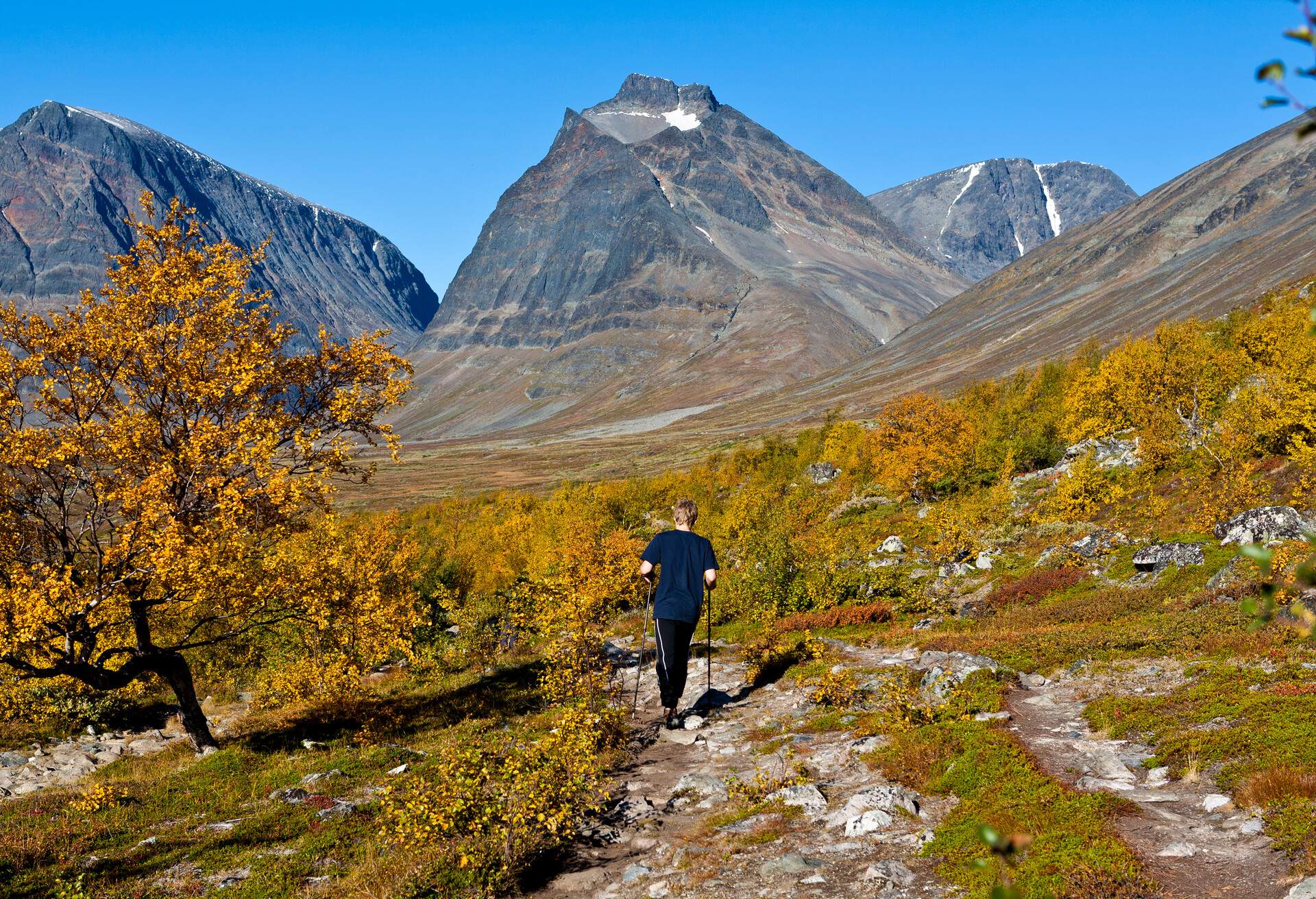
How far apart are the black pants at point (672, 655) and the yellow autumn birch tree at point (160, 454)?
277 inches

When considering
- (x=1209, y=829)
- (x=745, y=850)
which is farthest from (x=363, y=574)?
(x=1209, y=829)

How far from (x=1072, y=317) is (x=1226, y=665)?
185776 millimetres

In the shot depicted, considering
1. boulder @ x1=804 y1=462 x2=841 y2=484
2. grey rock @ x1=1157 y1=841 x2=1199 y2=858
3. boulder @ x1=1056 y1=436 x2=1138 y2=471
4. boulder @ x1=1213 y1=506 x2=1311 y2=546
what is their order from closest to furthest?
grey rock @ x1=1157 y1=841 x2=1199 y2=858 < boulder @ x1=1213 y1=506 x2=1311 y2=546 < boulder @ x1=1056 y1=436 x2=1138 y2=471 < boulder @ x1=804 y1=462 x2=841 y2=484

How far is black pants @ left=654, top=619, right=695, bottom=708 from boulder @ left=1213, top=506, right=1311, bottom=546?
16008 millimetres

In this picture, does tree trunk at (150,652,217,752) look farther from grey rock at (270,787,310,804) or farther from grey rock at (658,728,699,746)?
grey rock at (658,728,699,746)

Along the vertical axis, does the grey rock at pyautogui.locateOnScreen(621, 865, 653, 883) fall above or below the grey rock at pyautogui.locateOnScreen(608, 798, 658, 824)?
above

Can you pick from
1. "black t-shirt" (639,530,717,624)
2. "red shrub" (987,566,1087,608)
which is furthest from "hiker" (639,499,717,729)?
"red shrub" (987,566,1087,608)

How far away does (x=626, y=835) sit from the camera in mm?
9516

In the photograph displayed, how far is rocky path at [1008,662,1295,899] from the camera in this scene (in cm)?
654

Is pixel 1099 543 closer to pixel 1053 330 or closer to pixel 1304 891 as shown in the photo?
pixel 1304 891

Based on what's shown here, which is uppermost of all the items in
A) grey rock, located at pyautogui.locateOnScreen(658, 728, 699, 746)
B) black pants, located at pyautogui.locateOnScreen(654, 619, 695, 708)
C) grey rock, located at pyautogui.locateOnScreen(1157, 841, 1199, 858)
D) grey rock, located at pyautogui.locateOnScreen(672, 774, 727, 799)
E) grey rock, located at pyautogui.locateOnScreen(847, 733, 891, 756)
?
black pants, located at pyautogui.locateOnScreen(654, 619, 695, 708)

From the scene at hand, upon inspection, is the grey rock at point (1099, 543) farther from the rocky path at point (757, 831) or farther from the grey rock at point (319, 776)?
the grey rock at point (319, 776)

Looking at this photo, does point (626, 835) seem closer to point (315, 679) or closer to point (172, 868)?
point (172, 868)

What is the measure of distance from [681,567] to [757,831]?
192 inches
